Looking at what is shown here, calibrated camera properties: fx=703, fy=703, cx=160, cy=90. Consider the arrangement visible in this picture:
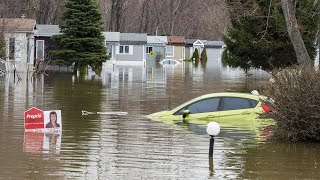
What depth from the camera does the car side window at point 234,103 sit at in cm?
2030

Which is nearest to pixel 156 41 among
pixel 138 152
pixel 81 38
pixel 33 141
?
pixel 81 38

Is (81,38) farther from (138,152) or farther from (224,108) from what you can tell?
(138,152)

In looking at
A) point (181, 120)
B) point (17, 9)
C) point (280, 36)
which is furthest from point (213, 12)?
point (181, 120)

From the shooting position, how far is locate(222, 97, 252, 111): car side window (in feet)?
66.6

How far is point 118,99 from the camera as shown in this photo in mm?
29594

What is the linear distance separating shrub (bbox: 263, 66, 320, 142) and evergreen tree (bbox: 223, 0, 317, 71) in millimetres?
22989

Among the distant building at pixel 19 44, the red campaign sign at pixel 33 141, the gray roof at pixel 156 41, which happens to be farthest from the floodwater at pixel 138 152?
the gray roof at pixel 156 41

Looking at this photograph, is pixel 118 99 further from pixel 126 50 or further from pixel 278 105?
pixel 126 50

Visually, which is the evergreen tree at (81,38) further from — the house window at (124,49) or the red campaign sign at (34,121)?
the red campaign sign at (34,121)

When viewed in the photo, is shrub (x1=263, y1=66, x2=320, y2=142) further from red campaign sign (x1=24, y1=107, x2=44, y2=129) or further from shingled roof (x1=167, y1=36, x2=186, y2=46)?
shingled roof (x1=167, y1=36, x2=186, y2=46)

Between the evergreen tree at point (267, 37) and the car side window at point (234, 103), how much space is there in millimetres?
18455

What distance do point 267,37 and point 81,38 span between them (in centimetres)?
1843

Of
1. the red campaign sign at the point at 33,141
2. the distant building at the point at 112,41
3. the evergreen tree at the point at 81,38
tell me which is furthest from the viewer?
the distant building at the point at 112,41

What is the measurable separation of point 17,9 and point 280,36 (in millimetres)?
53461
